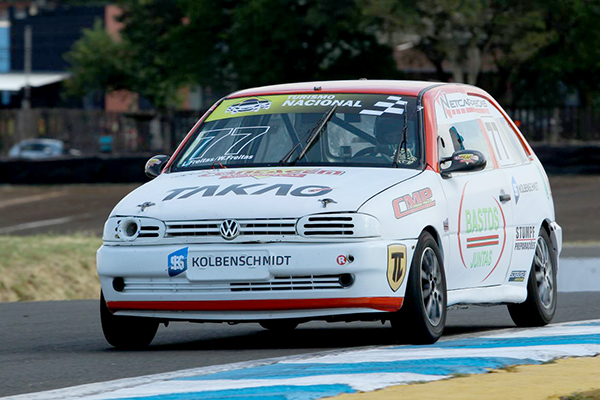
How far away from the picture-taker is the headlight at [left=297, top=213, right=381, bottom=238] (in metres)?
7.45

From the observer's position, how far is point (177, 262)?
7656mm

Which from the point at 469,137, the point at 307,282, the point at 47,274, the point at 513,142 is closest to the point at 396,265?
the point at 307,282

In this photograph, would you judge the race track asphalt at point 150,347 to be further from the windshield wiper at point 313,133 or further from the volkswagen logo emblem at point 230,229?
the windshield wiper at point 313,133

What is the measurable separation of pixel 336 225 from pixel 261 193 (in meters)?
0.48

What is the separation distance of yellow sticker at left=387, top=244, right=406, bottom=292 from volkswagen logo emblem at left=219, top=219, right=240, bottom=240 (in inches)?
32.9

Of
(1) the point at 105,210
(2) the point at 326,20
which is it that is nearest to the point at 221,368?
(1) the point at 105,210

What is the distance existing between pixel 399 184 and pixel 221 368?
5.45 feet

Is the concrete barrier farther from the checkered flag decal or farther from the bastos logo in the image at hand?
the bastos logo

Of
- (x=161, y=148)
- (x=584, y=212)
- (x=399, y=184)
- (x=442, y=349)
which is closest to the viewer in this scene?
(x=442, y=349)

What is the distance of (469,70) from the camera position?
4338 centimetres

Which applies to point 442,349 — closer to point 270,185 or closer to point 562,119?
point 270,185

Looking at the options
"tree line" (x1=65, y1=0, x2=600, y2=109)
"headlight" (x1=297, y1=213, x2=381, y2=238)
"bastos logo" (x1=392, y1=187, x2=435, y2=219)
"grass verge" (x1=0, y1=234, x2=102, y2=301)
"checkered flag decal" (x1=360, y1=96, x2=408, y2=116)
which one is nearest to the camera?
"headlight" (x1=297, y1=213, x2=381, y2=238)

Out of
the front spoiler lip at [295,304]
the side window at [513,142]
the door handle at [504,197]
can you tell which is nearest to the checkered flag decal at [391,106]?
the door handle at [504,197]

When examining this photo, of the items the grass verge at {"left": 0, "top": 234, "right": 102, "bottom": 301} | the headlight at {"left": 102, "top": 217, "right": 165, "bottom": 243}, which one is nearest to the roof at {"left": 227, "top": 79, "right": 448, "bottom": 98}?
the headlight at {"left": 102, "top": 217, "right": 165, "bottom": 243}
